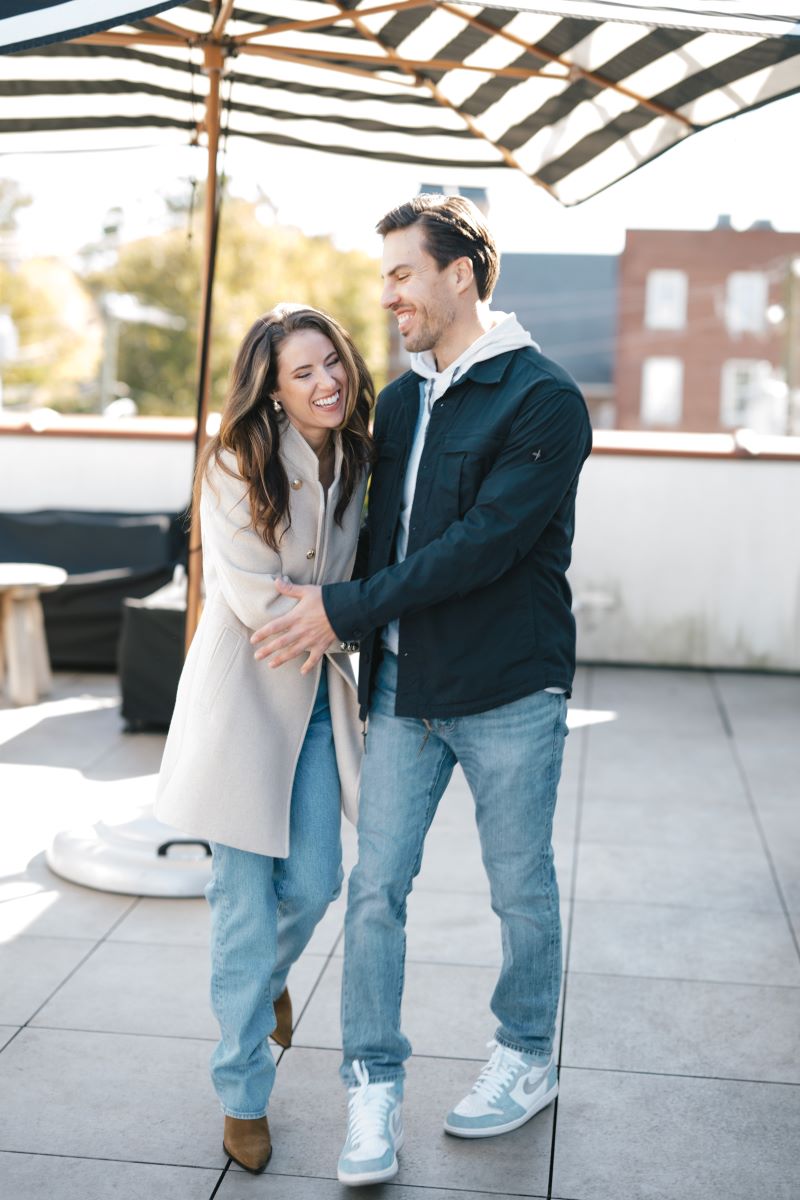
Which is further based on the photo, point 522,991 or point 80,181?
point 80,181

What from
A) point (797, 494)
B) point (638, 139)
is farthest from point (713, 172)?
point (638, 139)

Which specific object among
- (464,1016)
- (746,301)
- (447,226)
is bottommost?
(464,1016)

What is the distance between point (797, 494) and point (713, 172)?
40.4 m

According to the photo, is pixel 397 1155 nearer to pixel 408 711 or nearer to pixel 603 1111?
pixel 603 1111

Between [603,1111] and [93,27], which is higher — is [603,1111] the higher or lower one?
the lower one

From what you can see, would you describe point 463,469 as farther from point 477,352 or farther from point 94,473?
point 94,473

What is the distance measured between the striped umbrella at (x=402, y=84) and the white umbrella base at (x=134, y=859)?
0.64m

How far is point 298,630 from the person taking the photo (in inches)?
96.7

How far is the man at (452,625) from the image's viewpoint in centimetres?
246

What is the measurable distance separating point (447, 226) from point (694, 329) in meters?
47.9

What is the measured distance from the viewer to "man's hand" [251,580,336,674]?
2455mm

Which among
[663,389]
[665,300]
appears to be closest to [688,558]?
[663,389]

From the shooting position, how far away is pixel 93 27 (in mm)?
→ 2188

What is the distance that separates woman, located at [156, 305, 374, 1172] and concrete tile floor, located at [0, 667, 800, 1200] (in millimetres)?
292
